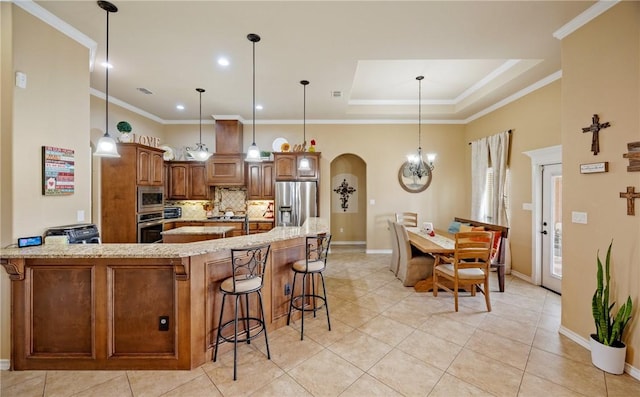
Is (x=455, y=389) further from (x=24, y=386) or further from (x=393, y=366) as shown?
(x=24, y=386)

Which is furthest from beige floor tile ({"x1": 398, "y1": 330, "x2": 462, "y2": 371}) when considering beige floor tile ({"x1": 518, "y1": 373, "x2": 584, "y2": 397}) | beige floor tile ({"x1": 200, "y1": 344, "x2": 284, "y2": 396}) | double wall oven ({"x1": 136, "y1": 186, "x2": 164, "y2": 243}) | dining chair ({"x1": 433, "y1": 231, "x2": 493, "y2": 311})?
double wall oven ({"x1": 136, "y1": 186, "x2": 164, "y2": 243})

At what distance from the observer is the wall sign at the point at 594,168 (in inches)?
90.8

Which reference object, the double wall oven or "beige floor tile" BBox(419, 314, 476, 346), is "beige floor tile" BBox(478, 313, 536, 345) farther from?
the double wall oven

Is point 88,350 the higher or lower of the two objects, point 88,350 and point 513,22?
the lower

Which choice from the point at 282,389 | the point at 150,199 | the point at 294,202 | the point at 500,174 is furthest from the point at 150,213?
the point at 500,174

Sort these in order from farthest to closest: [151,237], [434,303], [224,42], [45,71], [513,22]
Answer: [151,237] → [434,303] → [224,42] → [513,22] → [45,71]

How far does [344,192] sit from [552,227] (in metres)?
4.73

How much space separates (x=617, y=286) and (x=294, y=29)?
12.8ft

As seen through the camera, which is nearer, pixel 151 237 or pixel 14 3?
pixel 14 3

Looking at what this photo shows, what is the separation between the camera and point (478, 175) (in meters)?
5.49

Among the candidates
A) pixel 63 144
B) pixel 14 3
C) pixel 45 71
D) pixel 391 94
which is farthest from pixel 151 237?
pixel 391 94

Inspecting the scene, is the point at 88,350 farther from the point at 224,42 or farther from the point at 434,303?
the point at 434,303

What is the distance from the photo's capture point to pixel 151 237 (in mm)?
4828

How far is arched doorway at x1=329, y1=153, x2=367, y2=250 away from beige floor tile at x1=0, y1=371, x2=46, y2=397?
6.24 meters
